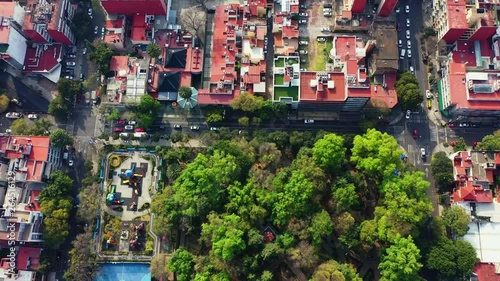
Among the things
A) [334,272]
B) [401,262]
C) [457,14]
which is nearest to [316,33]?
[457,14]

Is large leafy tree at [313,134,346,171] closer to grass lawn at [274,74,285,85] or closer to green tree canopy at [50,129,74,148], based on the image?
grass lawn at [274,74,285,85]

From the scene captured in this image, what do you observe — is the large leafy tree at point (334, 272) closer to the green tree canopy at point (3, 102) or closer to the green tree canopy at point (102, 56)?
the green tree canopy at point (102, 56)

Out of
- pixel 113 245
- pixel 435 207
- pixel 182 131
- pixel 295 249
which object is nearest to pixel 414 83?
pixel 435 207

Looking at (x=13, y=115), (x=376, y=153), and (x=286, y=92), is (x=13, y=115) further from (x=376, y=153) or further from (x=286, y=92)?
(x=376, y=153)

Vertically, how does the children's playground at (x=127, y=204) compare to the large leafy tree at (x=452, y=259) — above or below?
above

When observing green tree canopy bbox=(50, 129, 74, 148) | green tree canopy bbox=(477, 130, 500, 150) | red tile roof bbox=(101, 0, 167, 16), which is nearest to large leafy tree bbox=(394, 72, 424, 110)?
green tree canopy bbox=(477, 130, 500, 150)

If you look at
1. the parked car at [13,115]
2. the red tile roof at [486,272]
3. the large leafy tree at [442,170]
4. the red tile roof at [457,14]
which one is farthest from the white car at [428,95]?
the parked car at [13,115]

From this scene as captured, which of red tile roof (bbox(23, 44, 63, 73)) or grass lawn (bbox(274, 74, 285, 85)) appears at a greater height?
red tile roof (bbox(23, 44, 63, 73))
